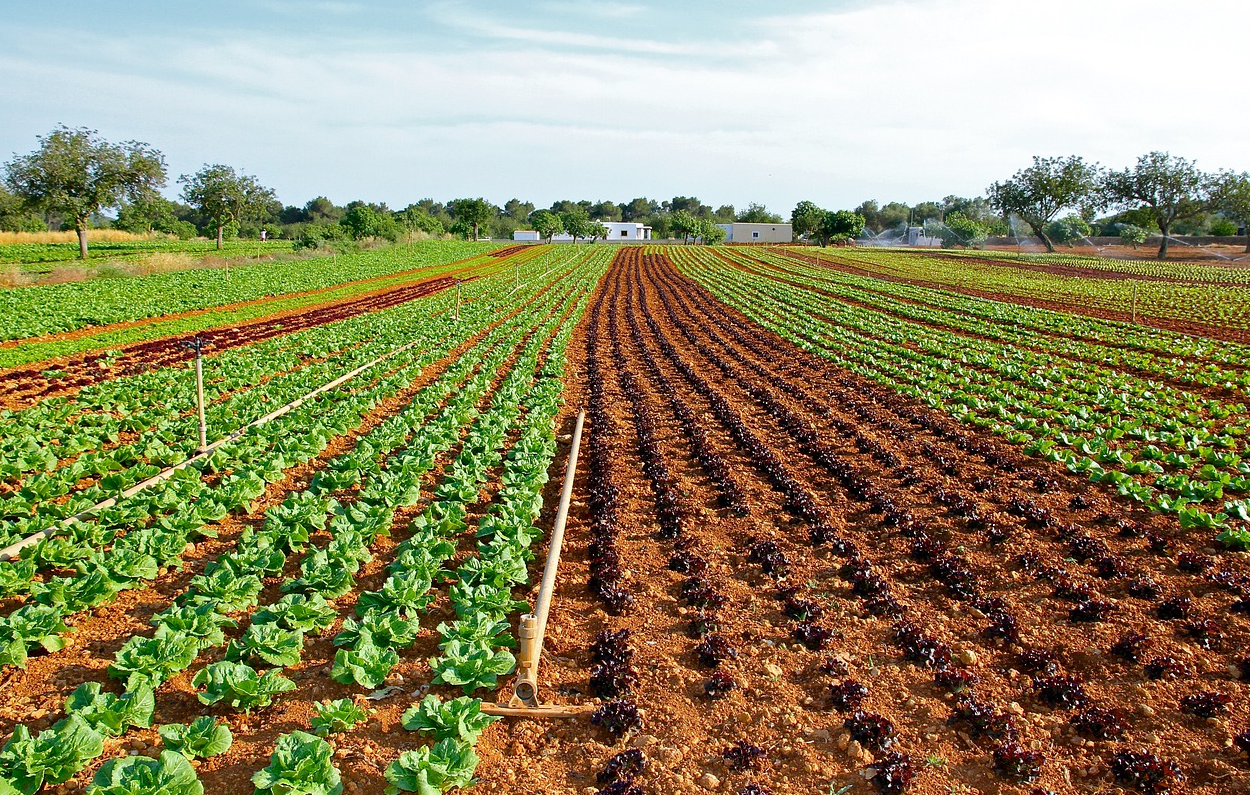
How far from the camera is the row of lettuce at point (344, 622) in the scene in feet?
13.9

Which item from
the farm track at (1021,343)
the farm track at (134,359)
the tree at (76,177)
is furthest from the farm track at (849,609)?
the tree at (76,177)

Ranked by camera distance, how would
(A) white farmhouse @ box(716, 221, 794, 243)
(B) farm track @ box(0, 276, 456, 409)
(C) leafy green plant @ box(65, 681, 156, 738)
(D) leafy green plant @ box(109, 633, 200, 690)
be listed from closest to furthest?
(C) leafy green plant @ box(65, 681, 156, 738)
(D) leafy green plant @ box(109, 633, 200, 690)
(B) farm track @ box(0, 276, 456, 409)
(A) white farmhouse @ box(716, 221, 794, 243)

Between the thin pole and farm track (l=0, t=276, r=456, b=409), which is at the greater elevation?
farm track (l=0, t=276, r=456, b=409)

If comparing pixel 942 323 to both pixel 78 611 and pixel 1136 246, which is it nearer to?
pixel 78 611

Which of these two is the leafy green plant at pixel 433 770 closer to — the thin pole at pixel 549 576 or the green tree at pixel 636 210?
the thin pole at pixel 549 576

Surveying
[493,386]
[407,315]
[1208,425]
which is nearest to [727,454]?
[493,386]

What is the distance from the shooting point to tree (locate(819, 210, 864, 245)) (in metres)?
108

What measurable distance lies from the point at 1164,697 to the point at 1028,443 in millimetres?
6730

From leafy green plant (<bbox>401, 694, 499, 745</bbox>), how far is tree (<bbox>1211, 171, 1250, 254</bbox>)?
97.8 metres

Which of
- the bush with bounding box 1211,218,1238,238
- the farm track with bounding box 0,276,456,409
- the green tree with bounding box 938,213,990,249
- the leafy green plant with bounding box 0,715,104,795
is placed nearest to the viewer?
the leafy green plant with bounding box 0,715,104,795

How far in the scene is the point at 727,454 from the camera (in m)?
11.3

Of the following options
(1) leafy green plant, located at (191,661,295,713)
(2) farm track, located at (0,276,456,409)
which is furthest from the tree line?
(1) leafy green plant, located at (191,661,295,713)

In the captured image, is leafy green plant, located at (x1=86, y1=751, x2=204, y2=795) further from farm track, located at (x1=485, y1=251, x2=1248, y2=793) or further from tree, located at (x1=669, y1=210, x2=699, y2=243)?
tree, located at (x1=669, y1=210, x2=699, y2=243)

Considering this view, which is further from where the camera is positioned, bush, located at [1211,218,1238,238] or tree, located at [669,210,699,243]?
tree, located at [669,210,699,243]
